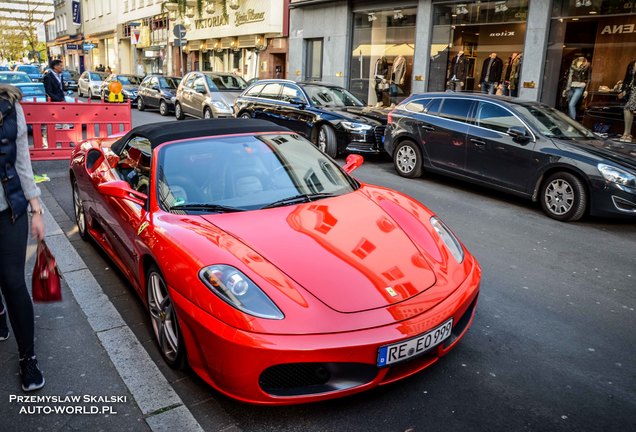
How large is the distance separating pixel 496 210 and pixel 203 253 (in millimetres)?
5417

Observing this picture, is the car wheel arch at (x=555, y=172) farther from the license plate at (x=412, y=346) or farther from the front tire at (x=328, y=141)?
the license plate at (x=412, y=346)

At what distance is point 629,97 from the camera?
1260cm

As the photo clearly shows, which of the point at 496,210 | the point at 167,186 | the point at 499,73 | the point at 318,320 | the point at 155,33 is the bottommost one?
the point at 496,210

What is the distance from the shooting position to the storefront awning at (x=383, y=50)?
1884 centimetres

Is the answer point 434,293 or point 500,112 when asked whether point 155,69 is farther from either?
point 434,293

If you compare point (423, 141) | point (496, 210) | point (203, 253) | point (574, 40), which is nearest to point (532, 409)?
point (203, 253)

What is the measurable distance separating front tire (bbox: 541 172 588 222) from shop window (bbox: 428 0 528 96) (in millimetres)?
9044

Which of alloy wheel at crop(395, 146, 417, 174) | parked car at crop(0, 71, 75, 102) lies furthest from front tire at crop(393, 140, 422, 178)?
parked car at crop(0, 71, 75, 102)

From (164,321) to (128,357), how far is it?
0.36m

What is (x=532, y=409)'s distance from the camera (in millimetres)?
2811

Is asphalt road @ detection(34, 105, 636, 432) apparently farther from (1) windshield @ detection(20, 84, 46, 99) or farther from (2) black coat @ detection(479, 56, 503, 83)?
(1) windshield @ detection(20, 84, 46, 99)

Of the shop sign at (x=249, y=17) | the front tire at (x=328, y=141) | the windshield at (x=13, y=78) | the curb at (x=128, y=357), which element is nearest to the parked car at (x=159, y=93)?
the windshield at (x=13, y=78)

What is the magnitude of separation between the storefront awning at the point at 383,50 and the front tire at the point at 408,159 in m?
10.3

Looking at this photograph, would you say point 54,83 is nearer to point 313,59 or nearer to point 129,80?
point 313,59
